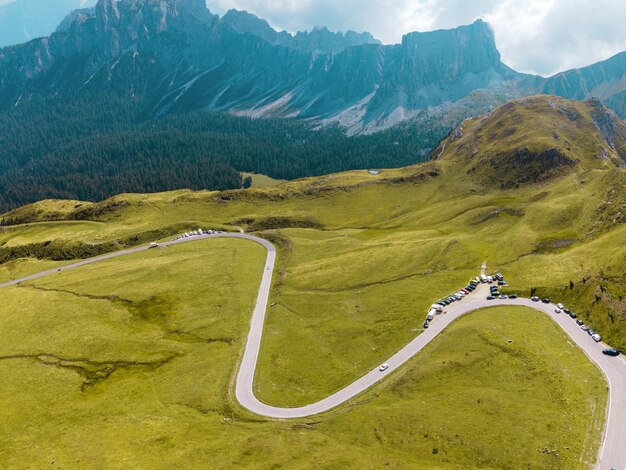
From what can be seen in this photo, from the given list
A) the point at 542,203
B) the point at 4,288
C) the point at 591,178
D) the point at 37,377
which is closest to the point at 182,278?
the point at 37,377

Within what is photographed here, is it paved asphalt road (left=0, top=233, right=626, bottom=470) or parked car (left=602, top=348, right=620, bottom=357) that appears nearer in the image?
paved asphalt road (left=0, top=233, right=626, bottom=470)

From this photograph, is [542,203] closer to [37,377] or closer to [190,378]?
[190,378]

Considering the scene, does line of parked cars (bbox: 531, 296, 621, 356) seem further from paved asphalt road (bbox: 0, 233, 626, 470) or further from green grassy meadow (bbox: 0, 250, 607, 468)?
green grassy meadow (bbox: 0, 250, 607, 468)

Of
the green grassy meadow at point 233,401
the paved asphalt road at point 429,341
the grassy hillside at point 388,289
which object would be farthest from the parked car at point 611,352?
the green grassy meadow at point 233,401

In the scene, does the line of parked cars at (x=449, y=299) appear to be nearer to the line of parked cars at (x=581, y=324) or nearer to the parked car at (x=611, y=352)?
the line of parked cars at (x=581, y=324)

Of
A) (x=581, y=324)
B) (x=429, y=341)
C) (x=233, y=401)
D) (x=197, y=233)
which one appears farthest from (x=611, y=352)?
(x=197, y=233)

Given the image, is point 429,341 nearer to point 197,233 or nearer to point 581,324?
point 581,324

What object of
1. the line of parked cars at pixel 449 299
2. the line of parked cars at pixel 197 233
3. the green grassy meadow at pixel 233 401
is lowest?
the green grassy meadow at pixel 233 401

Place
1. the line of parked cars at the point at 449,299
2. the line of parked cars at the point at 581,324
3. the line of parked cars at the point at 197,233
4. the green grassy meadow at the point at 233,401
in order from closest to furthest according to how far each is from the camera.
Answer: the green grassy meadow at the point at 233,401 < the line of parked cars at the point at 581,324 < the line of parked cars at the point at 449,299 < the line of parked cars at the point at 197,233

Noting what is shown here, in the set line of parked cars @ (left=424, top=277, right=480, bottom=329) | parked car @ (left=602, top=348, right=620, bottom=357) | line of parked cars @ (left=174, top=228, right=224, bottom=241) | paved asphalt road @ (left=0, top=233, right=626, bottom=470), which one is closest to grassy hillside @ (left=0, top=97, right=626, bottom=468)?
paved asphalt road @ (left=0, top=233, right=626, bottom=470)
